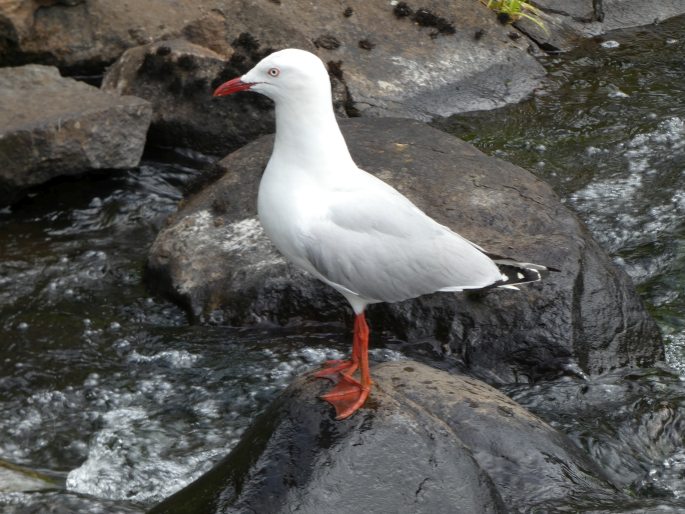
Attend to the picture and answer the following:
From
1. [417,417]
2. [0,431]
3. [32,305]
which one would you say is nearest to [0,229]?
[32,305]

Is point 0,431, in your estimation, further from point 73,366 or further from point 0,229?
point 0,229

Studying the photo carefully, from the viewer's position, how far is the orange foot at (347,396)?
422 centimetres

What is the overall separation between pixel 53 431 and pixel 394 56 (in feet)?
18.3

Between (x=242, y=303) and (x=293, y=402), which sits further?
(x=242, y=303)

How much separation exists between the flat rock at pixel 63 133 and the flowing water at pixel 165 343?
1.02 ft

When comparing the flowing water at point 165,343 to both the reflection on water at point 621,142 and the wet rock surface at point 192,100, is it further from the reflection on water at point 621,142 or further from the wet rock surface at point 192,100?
the wet rock surface at point 192,100

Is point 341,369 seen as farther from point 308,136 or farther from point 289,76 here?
point 289,76

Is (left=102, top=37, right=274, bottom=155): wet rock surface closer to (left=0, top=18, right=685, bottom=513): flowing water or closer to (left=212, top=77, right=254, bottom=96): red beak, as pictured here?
(left=0, top=18, right=685, bottom=513): flowing water

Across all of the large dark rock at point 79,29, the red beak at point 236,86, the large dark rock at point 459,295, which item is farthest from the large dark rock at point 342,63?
the red beak at point 236,86

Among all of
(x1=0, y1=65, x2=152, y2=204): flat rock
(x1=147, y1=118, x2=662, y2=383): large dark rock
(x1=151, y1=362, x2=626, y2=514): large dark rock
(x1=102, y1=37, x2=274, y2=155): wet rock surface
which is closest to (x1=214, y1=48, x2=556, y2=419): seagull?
(x1=151, y1=362, x2=626, y2=514): large dark rock

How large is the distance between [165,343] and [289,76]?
228 cm

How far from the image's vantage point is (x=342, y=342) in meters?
6.12

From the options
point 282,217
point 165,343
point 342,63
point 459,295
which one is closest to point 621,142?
point 342,63

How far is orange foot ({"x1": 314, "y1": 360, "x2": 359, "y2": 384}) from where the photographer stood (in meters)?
4.56
